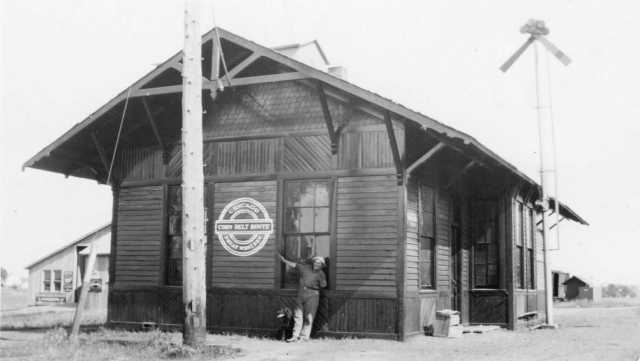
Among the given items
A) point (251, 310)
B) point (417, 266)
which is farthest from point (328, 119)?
point (251, 310)

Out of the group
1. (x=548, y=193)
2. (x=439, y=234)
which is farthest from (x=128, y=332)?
(x=548, y=193)

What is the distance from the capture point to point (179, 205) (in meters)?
15.4

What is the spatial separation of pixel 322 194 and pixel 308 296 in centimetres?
197

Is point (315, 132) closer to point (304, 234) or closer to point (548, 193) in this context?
point (304, 234)

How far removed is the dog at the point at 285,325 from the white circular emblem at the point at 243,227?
1530 mm

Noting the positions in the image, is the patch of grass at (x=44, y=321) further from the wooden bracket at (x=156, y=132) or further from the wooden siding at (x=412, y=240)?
the wooden siding at (x=412, y=240)

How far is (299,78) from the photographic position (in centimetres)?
1339

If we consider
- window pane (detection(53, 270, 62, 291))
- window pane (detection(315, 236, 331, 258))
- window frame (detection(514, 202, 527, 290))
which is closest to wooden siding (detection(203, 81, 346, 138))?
window pane (detection(315, 236, 331, 258))

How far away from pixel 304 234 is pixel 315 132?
6.45ft

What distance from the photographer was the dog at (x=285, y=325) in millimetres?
13438

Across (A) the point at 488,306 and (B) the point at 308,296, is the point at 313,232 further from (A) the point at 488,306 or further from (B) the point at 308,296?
(A) the point at 488,306

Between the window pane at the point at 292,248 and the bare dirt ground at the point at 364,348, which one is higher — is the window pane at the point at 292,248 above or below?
above

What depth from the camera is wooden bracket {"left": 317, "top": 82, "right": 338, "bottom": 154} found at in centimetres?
1358

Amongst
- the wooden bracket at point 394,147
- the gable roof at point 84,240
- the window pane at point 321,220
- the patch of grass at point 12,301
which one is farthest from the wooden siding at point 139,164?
the gable roof at point 84,240
